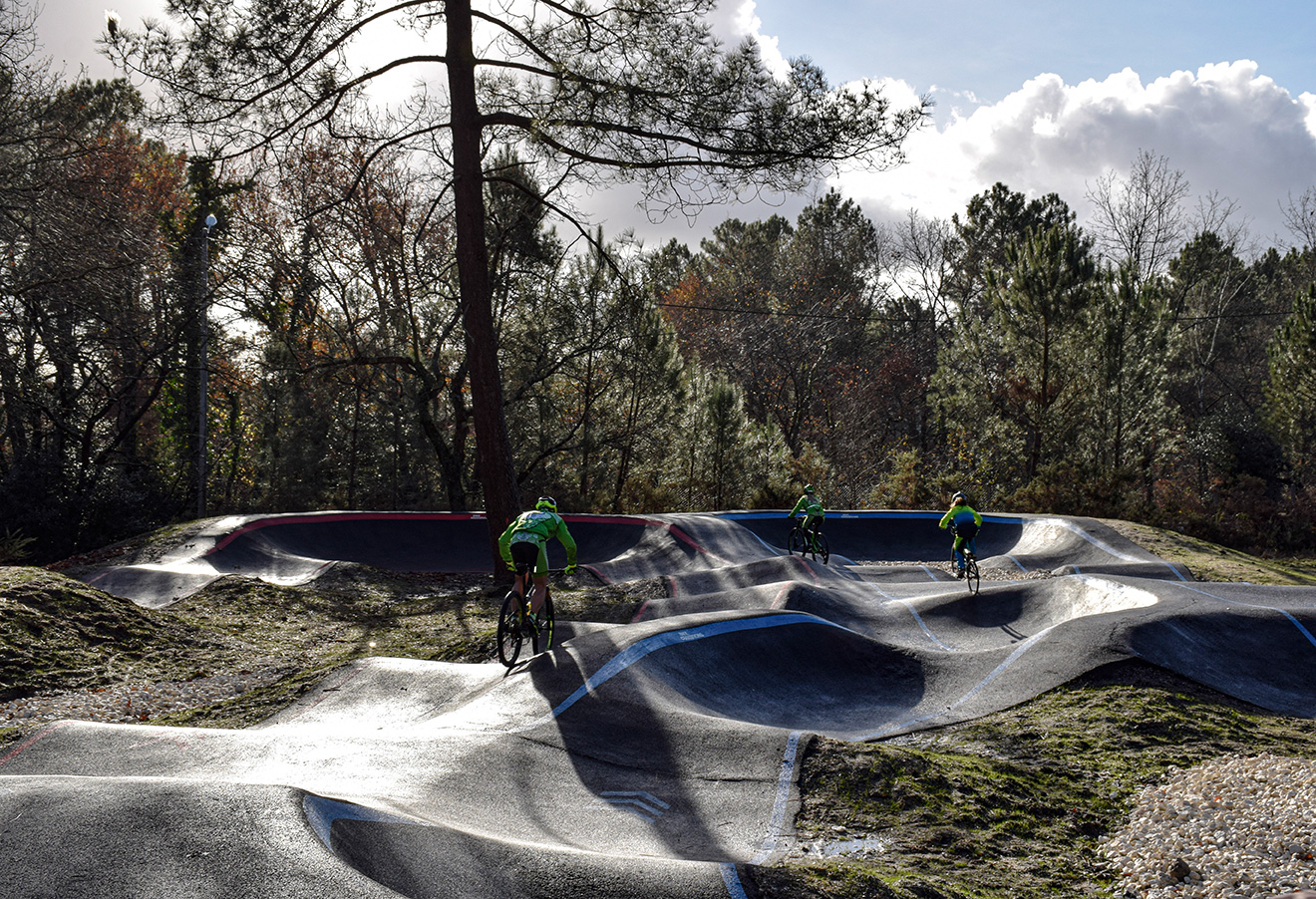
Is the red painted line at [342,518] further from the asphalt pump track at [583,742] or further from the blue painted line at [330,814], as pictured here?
the blue painted line at [330,814]

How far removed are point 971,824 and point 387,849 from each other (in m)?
3.38

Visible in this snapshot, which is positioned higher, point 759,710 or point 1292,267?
point 1292,267

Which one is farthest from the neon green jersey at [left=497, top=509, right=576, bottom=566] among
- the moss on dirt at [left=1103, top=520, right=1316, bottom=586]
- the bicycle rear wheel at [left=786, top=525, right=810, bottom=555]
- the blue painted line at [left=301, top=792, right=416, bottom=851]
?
the moss on dirt at [left=1103, top=520, right=1316, bottom=586]

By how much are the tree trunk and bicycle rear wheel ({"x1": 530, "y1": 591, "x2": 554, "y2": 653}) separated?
18.9 ft

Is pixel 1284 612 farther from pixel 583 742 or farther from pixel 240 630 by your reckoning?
Result: pixel 240 630

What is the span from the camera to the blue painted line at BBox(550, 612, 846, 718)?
276 inches

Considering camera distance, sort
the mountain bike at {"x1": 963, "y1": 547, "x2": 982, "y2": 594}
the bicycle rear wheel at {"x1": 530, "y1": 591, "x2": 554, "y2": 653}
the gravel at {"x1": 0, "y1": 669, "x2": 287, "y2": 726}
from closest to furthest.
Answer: the gravel at {"x1": 0, "y1": 669, "x2": 287, "y2": 726}
the bicycle rear wheel at {"x1": 530, "y1": 591, "x2": 554, "y2": 653}
the mountain bike at {"x1": 963, "y1": 547, "x2": 982, "y2": 594}

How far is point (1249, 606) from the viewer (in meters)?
9.57

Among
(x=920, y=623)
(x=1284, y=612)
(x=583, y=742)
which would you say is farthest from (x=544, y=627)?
(x=1284, y=612)

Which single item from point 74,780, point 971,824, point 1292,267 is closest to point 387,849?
point 74,780

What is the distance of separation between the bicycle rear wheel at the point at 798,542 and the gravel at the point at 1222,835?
497 inches

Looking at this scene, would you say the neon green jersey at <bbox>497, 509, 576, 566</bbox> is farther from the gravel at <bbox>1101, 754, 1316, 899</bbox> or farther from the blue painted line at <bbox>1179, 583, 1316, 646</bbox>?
the blue painted line at <bbox>1179, 583, 1316, 646</bbox>

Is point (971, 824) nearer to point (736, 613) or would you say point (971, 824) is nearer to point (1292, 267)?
point (736, 613)

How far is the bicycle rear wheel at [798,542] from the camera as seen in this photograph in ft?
59.8
